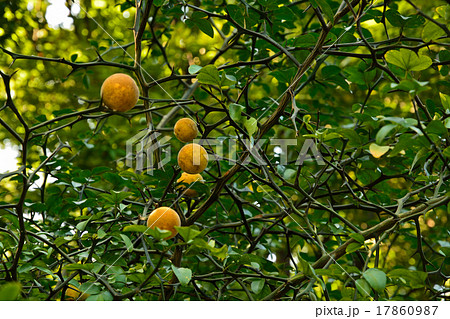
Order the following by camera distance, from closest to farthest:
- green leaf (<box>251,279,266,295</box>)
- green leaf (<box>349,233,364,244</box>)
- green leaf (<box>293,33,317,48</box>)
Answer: green leaf (<box>349,233,364,244</box>) < green leaf (<box>251,279,266,295</box>) < green leaf (<box>293,33,317,48</box>)

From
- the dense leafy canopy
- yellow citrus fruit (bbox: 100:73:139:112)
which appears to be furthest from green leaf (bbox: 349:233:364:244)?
yellow citrus fruit (bbox: 100:73:139:112)

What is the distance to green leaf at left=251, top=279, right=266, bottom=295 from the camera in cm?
94

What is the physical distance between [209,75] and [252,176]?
288 millimetres

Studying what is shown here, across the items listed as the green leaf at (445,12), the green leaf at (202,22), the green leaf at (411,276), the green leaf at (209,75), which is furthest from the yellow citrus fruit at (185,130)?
the green leaf at (445,12)

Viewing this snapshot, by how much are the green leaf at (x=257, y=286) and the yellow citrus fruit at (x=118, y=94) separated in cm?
47

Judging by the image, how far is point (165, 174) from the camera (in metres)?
1.12

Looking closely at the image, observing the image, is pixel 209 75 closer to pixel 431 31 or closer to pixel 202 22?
pixel 202 22

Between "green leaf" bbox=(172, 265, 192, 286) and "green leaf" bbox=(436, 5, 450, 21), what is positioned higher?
"green leaf" bbox=(436, 5, 450, 21)

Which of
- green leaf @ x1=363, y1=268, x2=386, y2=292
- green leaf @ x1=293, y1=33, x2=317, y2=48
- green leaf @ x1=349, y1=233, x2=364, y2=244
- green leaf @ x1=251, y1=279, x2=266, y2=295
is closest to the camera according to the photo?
green leaf @ x1=363, y1=268, x2=386, y2=292

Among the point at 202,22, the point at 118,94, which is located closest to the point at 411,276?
the point at 118,94

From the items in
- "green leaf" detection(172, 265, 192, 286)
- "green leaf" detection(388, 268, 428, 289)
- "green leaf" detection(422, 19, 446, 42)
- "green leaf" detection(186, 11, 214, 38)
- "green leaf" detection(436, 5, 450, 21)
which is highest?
"green leaf" detection(186, 11, 214, 38)

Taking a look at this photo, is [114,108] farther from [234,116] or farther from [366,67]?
[366,67]

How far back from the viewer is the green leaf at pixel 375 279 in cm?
72
